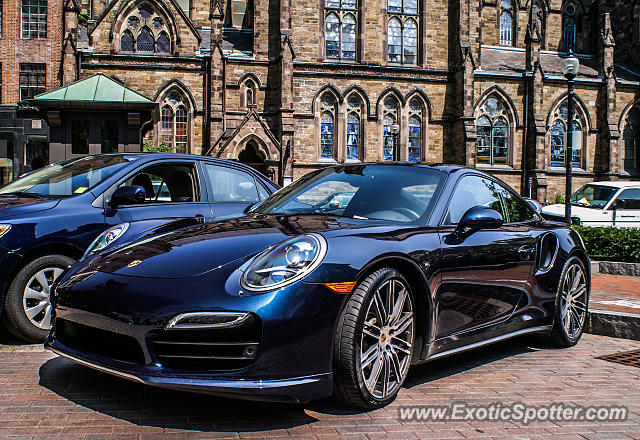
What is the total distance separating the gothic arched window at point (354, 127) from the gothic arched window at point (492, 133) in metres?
6.99

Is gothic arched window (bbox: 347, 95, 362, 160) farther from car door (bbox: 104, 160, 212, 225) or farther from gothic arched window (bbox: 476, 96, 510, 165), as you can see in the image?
car door (bbox: 104, 160, 212, 225)

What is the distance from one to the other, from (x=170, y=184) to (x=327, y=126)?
2549 centimetres

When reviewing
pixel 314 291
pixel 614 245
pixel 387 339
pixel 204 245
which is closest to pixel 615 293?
pixel 614 245

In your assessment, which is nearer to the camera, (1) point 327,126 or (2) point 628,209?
(2) point 628,209

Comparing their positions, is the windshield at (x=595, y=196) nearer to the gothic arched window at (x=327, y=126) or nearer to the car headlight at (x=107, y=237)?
the gothic arched window at (x=327, y=126)

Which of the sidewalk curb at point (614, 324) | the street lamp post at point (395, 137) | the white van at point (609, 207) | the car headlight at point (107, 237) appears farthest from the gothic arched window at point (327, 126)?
the car headlight at point (107, 237)

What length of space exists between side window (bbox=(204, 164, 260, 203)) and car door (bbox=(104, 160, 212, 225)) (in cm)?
15

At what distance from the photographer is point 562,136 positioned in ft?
113

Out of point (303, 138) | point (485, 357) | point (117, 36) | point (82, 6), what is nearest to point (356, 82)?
point (303, 138)

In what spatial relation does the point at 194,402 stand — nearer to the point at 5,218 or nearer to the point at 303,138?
the point at 5,218

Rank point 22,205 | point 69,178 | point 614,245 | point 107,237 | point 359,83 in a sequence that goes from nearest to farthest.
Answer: point 107,237
point 22,205
point 69,178
point 614,245
point 359,83

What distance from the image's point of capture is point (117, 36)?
2850 centimetres

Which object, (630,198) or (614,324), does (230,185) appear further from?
(630,198)

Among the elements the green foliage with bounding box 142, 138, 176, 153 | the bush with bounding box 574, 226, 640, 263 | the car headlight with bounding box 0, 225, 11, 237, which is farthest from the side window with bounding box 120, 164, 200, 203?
the green foliage with bounding box 142, 138, 176, 153
